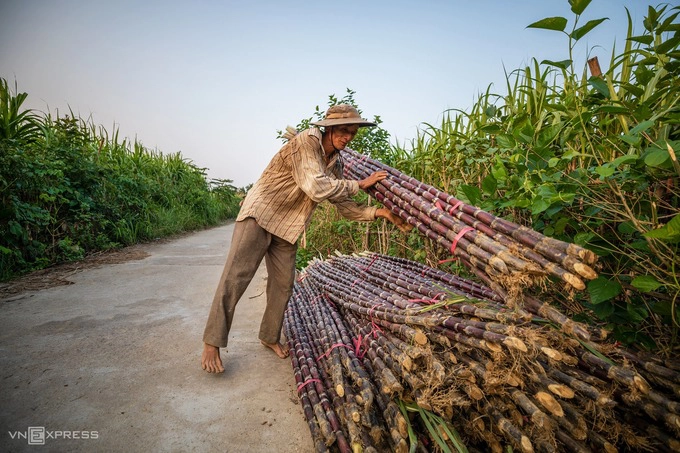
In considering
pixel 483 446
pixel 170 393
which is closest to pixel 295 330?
pixel 170 393

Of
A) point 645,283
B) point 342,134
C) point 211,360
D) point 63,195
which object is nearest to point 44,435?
point 211,360

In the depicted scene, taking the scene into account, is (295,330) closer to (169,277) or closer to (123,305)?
(123,305)

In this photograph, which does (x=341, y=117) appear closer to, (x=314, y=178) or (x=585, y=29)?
→ (x=314, y=178)

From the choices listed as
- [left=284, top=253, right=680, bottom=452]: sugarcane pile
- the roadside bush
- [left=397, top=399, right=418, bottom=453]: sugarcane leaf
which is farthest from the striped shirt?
the roadside bush

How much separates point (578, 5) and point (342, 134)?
1.44 m

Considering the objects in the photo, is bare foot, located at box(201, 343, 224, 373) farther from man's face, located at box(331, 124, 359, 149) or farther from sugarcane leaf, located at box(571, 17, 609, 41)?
sugarcane leaf, located at box(571, 17, 609, 41)

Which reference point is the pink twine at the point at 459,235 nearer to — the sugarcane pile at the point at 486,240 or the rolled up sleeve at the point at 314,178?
the sugarcane pile at the point at 486,240

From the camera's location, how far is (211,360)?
226 centimetres

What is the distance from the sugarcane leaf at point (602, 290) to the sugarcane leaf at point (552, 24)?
3.38 feet

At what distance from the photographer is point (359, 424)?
4.90 feet

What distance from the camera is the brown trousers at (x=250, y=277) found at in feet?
7.52

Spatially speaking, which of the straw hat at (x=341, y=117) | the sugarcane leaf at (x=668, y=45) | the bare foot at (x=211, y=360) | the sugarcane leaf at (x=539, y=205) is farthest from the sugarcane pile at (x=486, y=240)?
the bare foot at (x=211, y=360)

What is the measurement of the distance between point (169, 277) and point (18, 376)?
96.1 inches

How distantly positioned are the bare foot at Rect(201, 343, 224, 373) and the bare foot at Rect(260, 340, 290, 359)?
1.51ft
